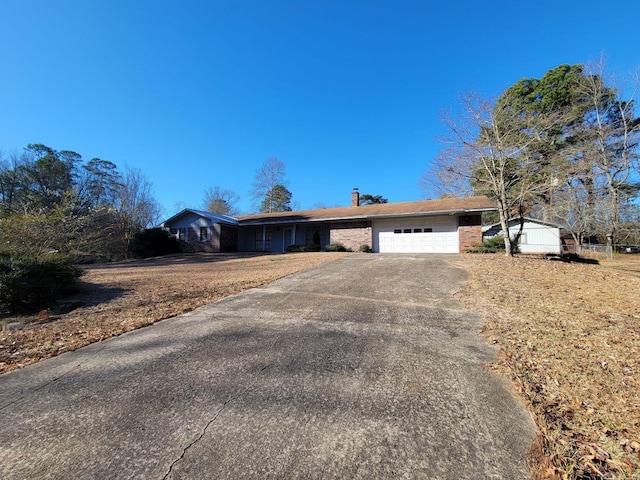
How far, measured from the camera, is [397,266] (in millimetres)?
9961

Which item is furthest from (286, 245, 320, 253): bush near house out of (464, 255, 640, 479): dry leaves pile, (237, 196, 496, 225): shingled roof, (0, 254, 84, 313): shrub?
(0, 254, 84, 313): shrub

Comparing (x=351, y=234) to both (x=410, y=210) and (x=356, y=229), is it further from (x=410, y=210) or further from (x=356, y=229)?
(x=410, y=210)

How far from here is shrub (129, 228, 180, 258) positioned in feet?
66.5

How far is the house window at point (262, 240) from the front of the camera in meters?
22.0

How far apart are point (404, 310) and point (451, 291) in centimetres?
205

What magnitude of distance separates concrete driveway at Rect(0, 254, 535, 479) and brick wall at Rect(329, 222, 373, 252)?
1358 cm

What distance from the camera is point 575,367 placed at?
2.93 metres

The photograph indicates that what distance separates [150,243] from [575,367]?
23259 millimetres

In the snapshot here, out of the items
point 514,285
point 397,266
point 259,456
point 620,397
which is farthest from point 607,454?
point 397,266

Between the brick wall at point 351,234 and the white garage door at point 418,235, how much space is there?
64 centimetres

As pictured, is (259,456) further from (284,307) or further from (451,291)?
A: (451,291)

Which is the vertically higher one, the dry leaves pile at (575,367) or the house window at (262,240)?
the house window at (262,240)

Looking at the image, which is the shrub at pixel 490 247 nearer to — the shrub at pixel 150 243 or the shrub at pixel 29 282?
the shrub at pixel 29 282

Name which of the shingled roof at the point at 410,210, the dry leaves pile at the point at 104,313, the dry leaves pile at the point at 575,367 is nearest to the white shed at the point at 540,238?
the shingled roof at the point at 410,210
